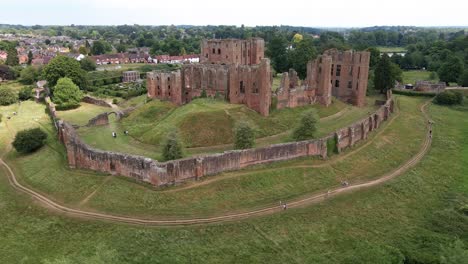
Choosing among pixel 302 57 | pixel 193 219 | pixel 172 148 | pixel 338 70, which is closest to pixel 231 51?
pixel 338 70

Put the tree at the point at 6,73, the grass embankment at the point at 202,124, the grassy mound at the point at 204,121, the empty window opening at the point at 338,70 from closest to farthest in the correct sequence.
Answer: the grass embankment at the point at 202,124 → the grassy mound at the point at 204,121 → the empty window opening at the point at 338,70 → the tree at the point at 6,73

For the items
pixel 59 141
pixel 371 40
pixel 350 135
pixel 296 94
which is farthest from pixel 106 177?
pixel 371 40

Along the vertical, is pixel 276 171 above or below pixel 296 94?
below

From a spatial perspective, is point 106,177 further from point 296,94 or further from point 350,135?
point 296,94

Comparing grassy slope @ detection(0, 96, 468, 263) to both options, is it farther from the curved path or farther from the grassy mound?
the grassy mound

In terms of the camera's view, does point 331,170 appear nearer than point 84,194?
No

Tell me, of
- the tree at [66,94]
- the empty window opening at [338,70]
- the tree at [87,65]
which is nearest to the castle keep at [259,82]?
the empty window opening at [338,70]

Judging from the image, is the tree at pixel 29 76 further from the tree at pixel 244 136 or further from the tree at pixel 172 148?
the tree at pixel 244 136
